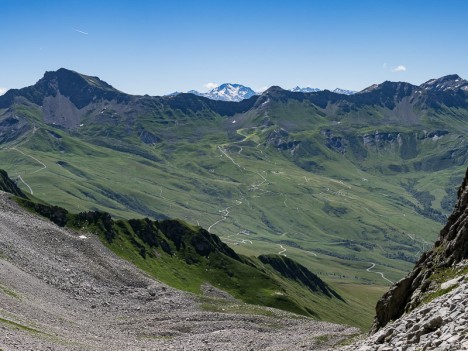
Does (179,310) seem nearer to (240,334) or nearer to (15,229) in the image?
(240,334)

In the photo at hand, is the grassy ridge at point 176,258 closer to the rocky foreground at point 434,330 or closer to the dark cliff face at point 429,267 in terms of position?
the dark cliff face at point 429,267

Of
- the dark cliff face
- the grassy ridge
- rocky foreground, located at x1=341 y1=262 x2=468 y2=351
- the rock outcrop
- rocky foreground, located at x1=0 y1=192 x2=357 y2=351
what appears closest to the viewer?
rocky foreground, located at x1=341 y1=262 x2=468 y2=351

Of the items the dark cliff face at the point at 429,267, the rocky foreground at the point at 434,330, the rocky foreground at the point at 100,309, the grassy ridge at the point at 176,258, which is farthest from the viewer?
the grassy ridge at the point at 176,258

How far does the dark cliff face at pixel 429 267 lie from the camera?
5728cm

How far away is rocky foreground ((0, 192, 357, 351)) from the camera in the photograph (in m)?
86.5

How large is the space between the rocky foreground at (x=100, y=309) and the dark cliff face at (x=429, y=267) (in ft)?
110

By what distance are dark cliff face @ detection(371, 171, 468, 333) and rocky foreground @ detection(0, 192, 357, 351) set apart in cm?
3351

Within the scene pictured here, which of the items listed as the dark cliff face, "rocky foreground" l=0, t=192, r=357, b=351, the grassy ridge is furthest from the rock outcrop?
the grassy ridge

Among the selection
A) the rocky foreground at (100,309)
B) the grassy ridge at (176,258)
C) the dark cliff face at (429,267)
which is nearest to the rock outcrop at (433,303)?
the dark cliff face at (429,267)

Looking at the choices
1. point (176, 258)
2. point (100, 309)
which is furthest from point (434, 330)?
point (176, 258)

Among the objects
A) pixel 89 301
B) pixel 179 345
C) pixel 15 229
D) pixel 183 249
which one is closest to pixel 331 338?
pixel 179 345

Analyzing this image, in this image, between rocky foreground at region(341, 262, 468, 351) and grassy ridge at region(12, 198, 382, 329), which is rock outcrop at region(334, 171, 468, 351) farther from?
grassy ridge at region(12, 198, 382, 329)

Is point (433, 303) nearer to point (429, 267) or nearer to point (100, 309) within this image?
point (429, 267)

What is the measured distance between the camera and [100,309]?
116375mm
